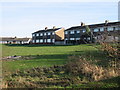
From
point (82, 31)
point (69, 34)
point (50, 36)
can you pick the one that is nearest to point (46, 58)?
point (82, 31)

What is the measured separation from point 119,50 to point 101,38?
5.65 feet

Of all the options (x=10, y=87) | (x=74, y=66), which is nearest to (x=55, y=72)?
(x=74, y=66)

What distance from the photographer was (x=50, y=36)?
65125 mm

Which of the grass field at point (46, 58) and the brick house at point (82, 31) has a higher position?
the brick house at point (82, 31)

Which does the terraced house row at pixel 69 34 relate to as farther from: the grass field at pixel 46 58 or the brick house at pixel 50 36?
the grass field at pixel 46 58

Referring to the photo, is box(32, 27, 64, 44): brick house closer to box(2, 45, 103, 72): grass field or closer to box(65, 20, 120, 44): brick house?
box(65, 20, 120, 44): brick house

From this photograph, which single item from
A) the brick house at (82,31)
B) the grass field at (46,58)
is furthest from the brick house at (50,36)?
the grass field at (46,58)

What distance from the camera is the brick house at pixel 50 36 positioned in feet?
207

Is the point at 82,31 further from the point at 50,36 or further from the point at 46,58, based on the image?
the point at 46,58

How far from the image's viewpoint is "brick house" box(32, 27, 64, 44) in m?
63.1

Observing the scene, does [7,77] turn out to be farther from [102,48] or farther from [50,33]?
[50,33]

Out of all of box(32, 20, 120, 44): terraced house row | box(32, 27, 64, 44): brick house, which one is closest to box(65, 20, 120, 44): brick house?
box(32, 20, 120, 44): terraced house row

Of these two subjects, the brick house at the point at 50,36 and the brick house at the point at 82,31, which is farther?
the brick house at the point at 50,36

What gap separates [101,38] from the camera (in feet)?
32.1
